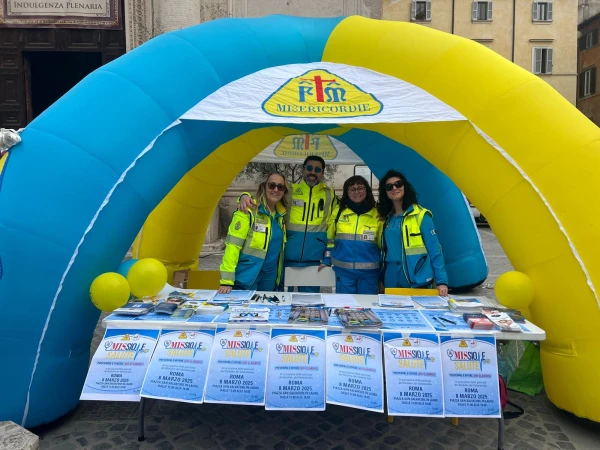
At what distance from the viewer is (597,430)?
8.43 ft

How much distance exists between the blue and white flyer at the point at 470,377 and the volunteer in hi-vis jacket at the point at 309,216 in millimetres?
1813

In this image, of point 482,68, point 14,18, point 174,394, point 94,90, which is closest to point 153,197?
point 94,90

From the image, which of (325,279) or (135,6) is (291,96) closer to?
(325,279)

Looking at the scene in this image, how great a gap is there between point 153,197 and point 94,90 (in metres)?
0.79

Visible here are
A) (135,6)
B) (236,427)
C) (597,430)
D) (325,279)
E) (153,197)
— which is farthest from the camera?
(135,6)

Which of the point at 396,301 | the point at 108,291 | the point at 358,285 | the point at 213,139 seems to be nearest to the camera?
the point at 108,291

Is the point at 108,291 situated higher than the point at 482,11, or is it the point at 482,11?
the point at 482,11

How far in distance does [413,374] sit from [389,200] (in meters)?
1.63

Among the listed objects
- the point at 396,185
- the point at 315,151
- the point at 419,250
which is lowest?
the point at 419,250

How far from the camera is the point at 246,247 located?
3.40 metres

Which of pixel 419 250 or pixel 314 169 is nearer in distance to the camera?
pixel 419 250

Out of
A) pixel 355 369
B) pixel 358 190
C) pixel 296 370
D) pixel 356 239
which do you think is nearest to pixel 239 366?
pixel 296 370

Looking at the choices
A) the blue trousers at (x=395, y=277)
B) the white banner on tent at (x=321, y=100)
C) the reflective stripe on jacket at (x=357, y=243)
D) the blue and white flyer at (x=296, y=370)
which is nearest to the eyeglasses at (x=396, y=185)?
the reflective stripe on jacket at (x=357, y=243)

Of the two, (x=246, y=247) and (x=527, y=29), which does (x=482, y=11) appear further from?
(x=246, y=247)
